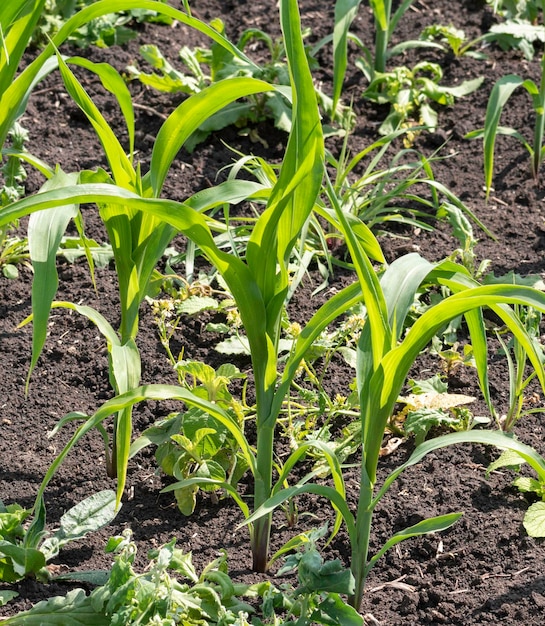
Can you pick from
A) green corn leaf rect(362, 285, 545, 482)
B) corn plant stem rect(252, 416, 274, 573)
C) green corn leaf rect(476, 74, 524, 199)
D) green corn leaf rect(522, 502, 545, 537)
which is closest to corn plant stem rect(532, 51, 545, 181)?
green corn leaf rect(476, 74, 524, 199)

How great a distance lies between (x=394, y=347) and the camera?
5.65 ft

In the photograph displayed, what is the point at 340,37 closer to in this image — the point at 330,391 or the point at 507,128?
the point at 507,128

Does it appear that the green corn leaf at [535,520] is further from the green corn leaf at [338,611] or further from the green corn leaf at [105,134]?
the green corn leaf at [105,134]

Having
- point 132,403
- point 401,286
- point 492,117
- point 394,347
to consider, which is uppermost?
point 492,117

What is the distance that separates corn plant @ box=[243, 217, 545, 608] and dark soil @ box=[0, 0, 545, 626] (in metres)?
0.25

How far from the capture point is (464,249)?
9.21 ft

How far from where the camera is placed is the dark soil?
6.56ft

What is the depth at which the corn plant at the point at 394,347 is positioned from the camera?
161cm

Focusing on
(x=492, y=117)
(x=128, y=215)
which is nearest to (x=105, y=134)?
(x=128, y=215)

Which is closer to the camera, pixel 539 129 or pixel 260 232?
pixel 260 232

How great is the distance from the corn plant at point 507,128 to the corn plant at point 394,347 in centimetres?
106

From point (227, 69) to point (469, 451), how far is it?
1657 millimetres

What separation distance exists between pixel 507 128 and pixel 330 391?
1209 mm

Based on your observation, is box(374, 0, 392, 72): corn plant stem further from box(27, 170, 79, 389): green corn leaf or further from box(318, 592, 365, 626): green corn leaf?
box(318, 592, 365, 626): green corn leaf
